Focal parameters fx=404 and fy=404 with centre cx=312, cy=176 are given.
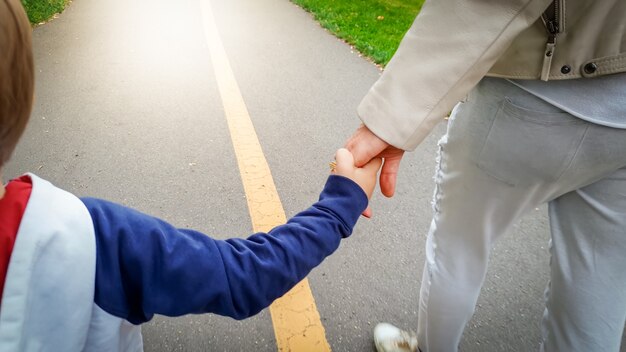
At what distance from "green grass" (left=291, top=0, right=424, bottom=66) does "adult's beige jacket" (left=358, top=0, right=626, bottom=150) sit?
14.1 feet

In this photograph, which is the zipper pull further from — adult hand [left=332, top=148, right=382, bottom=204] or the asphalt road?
the asphalt road

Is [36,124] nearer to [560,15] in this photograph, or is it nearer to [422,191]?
[422,191]

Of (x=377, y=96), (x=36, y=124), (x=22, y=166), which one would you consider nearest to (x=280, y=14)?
(x=36, y=124)

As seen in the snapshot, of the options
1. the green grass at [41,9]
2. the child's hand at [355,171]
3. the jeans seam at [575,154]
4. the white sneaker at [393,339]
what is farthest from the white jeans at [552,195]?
the green grass at [41,9]

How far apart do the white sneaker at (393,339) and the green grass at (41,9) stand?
24.8 feet

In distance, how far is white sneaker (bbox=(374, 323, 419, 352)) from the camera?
166 centimetres

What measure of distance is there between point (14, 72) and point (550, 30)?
1023 millimetres

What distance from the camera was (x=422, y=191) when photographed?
111 inches

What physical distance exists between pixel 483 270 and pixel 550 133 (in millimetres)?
520

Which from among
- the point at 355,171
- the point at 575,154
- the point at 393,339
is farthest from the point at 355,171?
the point at 393,339

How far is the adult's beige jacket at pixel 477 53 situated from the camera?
82cm

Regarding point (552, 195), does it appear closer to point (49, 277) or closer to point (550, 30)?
point (550, 30)

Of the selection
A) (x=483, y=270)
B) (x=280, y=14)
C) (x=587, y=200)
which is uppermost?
(x=587, y=200)

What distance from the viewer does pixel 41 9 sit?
7.25 metres
